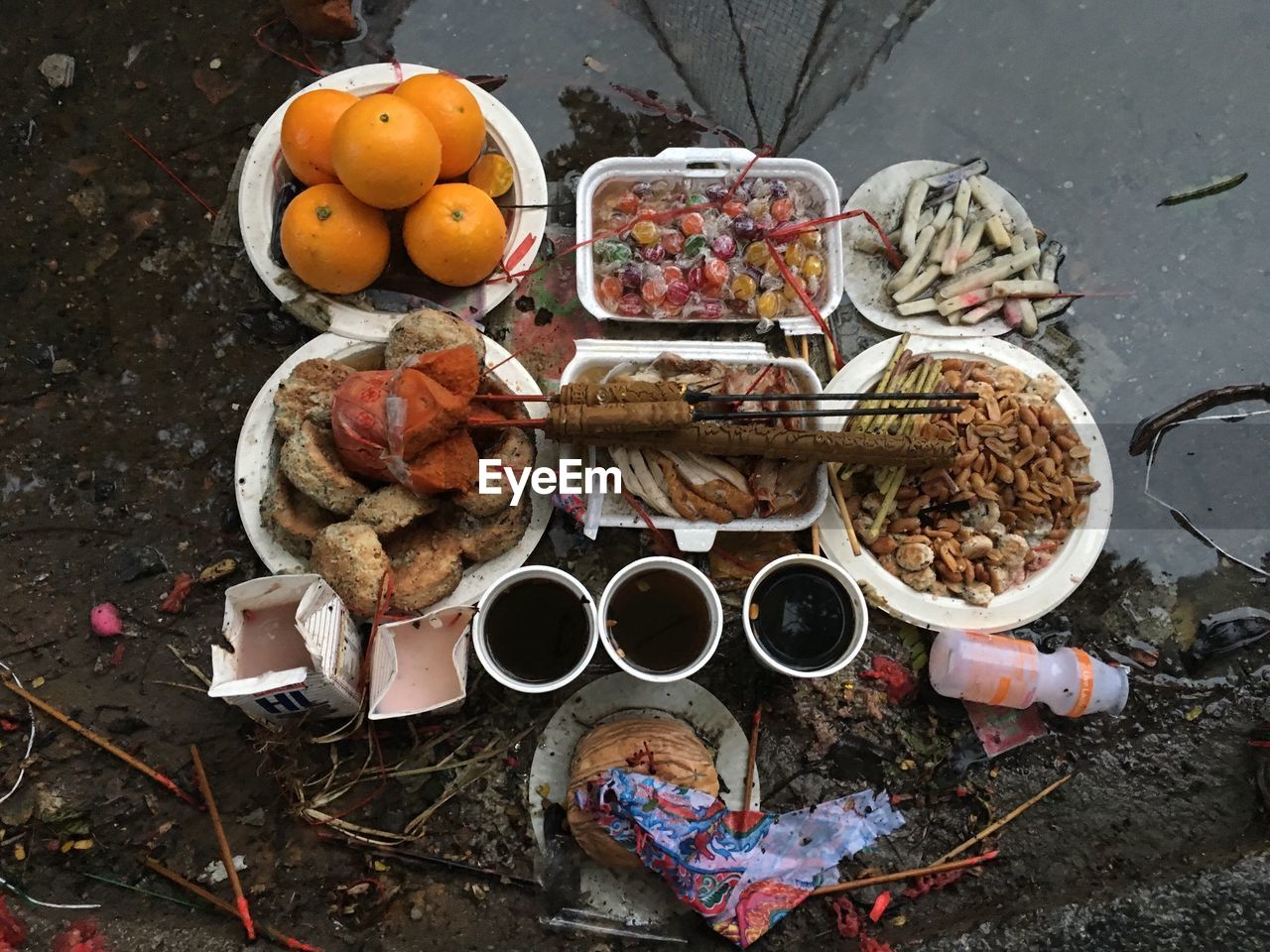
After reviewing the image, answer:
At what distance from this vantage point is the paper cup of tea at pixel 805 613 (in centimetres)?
270

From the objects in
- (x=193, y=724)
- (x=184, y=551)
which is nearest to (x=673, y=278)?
(x=184, y=551)

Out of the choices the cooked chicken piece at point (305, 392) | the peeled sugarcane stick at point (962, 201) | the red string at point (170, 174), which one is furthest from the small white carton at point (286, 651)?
the peeled sugarcane stick at point (962, 201)

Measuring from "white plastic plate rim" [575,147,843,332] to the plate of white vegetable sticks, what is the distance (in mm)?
153

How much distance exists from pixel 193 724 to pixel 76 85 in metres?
2.41

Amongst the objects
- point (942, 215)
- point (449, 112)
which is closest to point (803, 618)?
point (942, 215)

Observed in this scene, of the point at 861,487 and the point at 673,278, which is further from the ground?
the point at 673,278

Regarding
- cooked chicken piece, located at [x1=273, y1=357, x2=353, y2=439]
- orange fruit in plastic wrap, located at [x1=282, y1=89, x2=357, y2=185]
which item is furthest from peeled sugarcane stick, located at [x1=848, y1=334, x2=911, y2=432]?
orange fruit in plastic wrap, located at [x1=282, y1=89, x2=357, y2=185]

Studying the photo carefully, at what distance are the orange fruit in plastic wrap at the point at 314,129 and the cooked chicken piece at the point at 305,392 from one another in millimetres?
634

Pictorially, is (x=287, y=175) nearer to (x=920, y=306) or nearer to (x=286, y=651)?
(x=286, y=651)

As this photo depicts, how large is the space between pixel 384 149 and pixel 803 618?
196cm

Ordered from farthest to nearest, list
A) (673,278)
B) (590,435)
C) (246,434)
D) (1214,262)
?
1. (1214,262)
2. (673,278)
3. (246,434)
4. (590,435)

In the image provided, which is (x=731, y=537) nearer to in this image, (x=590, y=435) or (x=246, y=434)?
(x=590, y=435)

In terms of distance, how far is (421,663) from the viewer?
269cm

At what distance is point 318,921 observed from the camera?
8.82 ft
